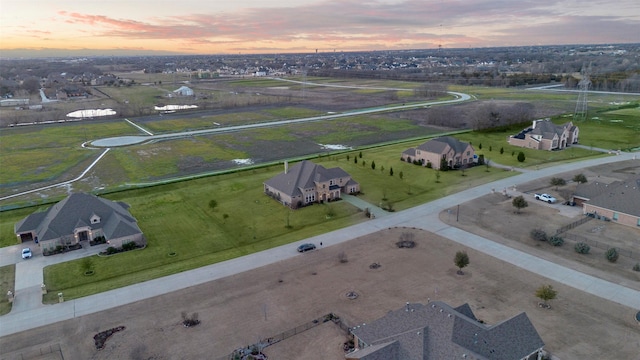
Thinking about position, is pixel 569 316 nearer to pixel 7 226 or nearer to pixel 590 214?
pixel 590 214

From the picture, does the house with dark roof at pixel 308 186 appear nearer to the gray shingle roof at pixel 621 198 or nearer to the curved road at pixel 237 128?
the gray shingle roof at pixel 621 198

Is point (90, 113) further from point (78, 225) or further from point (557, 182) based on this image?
point (557, 182)

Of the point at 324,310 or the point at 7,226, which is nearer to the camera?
the point at 324,310

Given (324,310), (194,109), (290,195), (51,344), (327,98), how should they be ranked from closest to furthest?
(51,344)
(324,310)
(290,195)
(194,109)
(327,98)

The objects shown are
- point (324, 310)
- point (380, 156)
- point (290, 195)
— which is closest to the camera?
point (324, 310)

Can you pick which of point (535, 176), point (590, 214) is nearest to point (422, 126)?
point (535, 176)

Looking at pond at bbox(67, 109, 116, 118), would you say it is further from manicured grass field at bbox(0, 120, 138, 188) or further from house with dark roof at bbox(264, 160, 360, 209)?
house with dark roof at bbox(264, 160, 360, 209)

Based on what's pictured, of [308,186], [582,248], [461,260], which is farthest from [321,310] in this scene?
[582,248]
